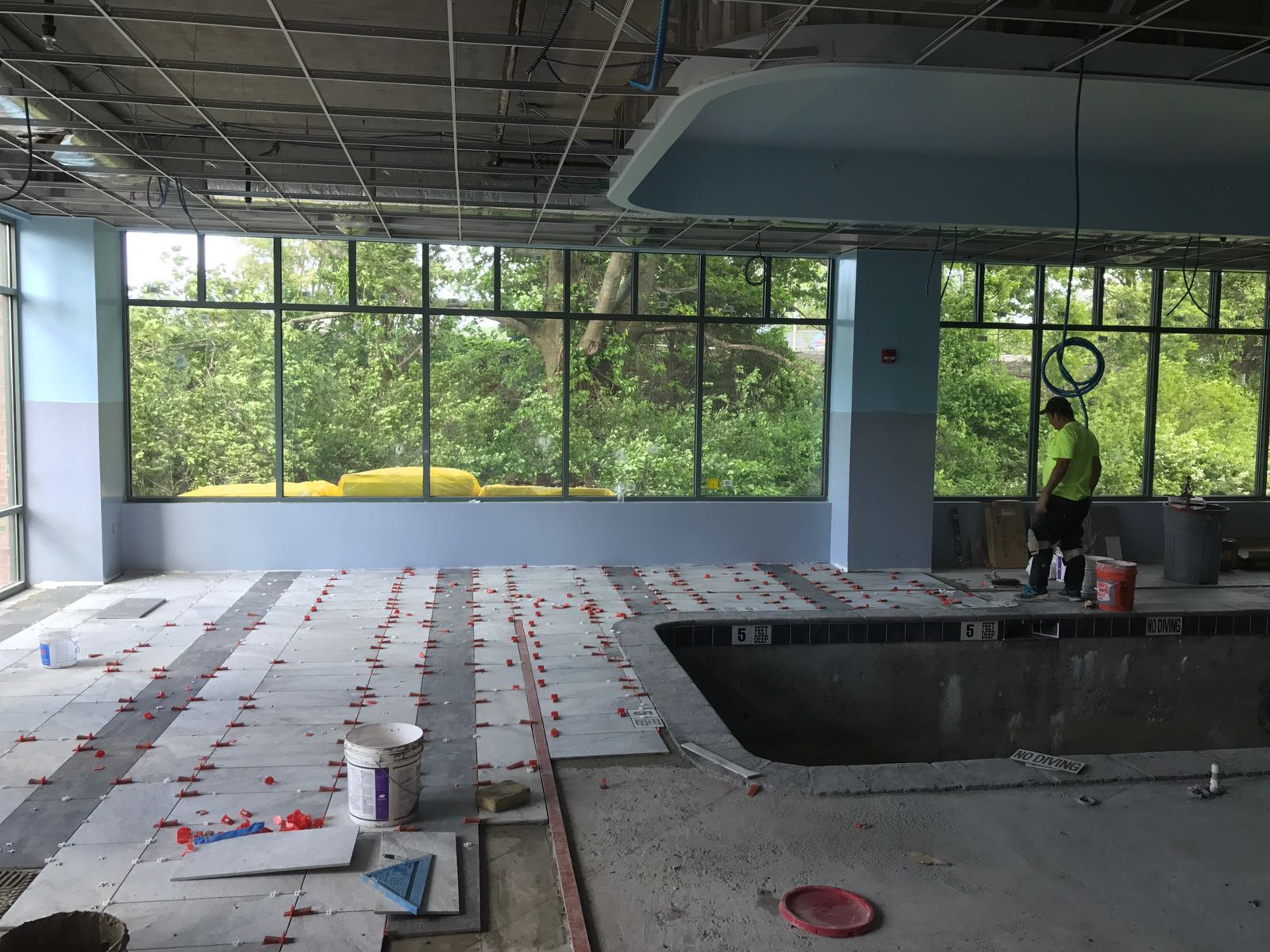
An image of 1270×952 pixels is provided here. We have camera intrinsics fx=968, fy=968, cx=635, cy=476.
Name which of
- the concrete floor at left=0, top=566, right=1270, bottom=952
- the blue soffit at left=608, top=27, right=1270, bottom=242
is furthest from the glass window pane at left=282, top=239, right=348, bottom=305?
the concrete floor at left=0, top=566, right=1270, bottom=952

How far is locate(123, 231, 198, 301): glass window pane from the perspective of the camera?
28.8 ft

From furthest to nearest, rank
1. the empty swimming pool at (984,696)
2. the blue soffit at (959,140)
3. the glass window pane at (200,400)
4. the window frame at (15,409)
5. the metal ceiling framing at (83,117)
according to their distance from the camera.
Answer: the glass window pane at (200,400), the window frame at (15,409), the empty swimming pool at (984,696), the blue soffit at (959,140), the metal ceiling framing at (83,117)

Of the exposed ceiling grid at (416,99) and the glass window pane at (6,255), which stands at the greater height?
the exposed ceiling grid at (416,99)

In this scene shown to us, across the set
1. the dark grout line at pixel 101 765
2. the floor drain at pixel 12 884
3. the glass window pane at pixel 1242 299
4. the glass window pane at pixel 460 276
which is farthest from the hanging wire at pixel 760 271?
the floor drain at pixel 12 884

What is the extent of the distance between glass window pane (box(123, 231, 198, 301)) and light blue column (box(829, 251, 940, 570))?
6.20 m

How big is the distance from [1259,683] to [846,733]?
11.2 feet

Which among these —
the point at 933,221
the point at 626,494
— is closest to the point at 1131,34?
the point at 933,221

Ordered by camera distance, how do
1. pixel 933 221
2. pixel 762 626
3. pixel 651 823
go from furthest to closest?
pixel 933 221 < pixel 762 626 < pixel 651 823

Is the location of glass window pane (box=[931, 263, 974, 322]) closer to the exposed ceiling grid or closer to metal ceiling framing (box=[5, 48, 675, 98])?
the exposed ceiling grid

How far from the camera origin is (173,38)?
19.7 ft

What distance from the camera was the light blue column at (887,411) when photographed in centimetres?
943

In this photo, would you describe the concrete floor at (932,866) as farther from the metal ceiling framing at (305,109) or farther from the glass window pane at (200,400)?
the glass window pane at (200,400)

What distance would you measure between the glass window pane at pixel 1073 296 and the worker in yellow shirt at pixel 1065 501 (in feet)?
9.56

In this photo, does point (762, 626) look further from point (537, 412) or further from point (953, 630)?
point (537, 412)
